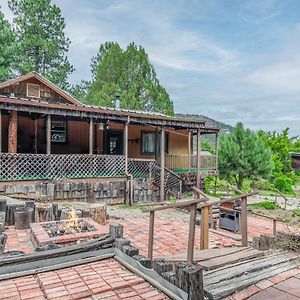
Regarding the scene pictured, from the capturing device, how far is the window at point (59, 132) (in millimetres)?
14789

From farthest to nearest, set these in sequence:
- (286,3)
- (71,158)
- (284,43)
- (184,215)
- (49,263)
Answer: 1. (284,43)
2. (71,158)
3. (184,215)
4. (286,3)
5. (49,263)

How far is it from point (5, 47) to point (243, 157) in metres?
19.5

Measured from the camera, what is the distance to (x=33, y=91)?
15.3 meters

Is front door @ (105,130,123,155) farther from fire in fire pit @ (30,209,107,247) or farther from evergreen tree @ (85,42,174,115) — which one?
evergreen tree @ (85,42,174,115)

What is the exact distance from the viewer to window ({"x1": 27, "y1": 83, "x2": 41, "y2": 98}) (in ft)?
49.7

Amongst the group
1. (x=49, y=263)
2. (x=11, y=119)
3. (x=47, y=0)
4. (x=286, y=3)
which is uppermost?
(x=47, y=0)

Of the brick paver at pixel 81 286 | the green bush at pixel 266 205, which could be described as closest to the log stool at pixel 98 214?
the brick paver at pixel 81 286

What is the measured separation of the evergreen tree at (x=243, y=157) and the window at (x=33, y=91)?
10.9 m

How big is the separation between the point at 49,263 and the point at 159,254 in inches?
91.1

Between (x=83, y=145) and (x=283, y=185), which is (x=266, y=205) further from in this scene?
(x=83, y=145)

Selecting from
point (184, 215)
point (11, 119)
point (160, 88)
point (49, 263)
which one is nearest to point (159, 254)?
point (49, 263)

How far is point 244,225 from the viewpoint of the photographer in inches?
189

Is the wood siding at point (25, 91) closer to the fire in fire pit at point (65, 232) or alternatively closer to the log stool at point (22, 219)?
the log stool at point (22, 219)

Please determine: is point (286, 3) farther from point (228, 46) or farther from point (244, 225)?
point (228, 46)
